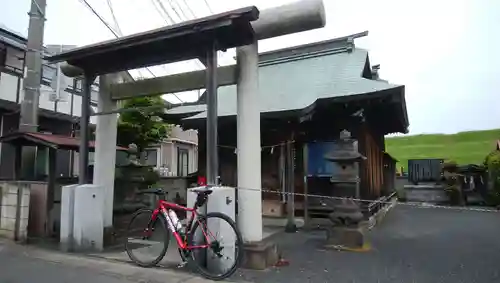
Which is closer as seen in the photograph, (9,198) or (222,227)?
(222,227)

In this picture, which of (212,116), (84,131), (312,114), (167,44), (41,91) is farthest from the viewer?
(41,91)

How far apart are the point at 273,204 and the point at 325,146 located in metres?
2.51

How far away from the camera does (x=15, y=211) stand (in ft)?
23.3

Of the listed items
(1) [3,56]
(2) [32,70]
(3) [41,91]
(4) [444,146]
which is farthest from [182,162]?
(4) [444,146]

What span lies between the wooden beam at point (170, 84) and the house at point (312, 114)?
2443 mm

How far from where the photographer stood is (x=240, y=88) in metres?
5.43

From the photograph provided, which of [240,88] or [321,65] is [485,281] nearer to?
[240,88]

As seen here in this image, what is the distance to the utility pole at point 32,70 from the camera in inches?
361

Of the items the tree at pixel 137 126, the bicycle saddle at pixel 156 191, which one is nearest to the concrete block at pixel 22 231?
the bicycle saddle at pixel 156 191

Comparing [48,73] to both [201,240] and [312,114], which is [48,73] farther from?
[201,240]

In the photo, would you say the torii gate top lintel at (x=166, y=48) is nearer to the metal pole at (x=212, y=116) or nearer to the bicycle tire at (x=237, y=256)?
the metal pole at (x=212, y=116)

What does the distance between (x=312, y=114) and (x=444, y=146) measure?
31.4 m

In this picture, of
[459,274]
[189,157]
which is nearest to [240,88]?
[459,274]

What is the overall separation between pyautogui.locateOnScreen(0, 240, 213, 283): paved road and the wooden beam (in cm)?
296
